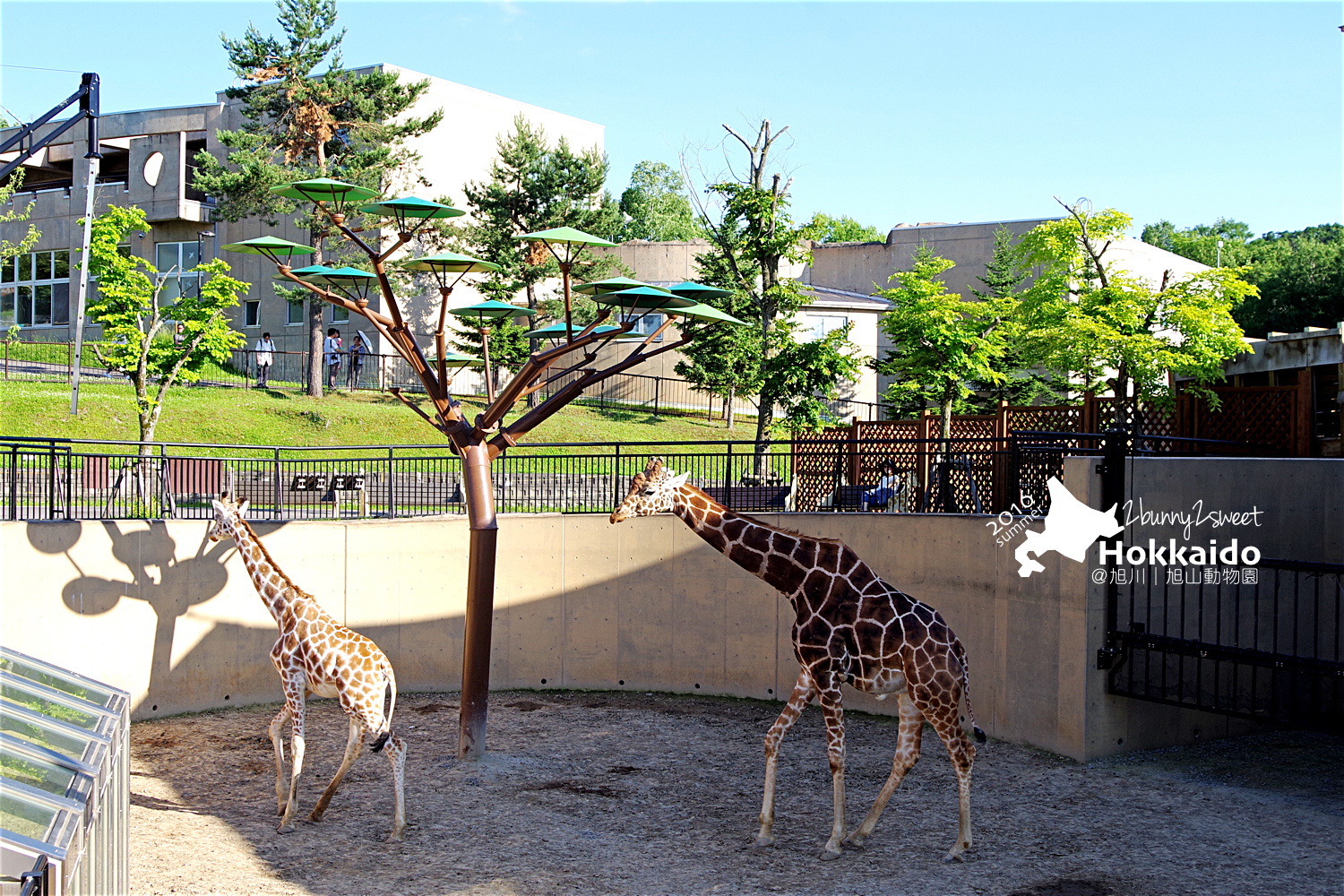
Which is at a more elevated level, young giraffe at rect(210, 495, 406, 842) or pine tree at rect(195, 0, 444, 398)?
pine tree at rect(195, 0, 444, 398)

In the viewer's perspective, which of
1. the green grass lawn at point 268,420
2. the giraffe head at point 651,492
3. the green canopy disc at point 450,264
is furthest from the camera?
the green grass lawn at point 268,420

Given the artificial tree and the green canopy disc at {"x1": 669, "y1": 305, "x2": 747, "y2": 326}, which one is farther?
the green canopy disc at {"x1": 669, "y1": 305, "x2": 747, "y2": 326}

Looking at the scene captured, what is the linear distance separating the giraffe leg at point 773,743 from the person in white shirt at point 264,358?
1093 inches

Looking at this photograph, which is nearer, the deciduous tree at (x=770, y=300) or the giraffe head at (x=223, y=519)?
the giraffe head at (x=223, y=519)

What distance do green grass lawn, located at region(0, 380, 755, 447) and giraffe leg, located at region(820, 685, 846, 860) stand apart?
670 inches

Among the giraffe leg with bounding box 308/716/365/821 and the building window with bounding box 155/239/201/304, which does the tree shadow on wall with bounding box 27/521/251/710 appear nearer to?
the giraffe leg with bounding box 308/716/365/821

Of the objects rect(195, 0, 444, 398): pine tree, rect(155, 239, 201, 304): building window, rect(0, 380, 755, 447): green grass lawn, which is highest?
rect(195, 0, 444, 398): pine tree

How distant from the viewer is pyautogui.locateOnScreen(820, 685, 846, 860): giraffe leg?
8492mm

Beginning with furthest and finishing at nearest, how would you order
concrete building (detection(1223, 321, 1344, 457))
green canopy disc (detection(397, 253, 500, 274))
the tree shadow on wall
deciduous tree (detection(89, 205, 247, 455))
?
deciduous tree (detection(89, 205, 247, 455)) → concrete building (detection(1223, 321, 1344, 457)) → the tree shadow on wall → green canopy disc (detection(397, 253, 500, 274))

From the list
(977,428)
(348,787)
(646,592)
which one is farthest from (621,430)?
(348,787)

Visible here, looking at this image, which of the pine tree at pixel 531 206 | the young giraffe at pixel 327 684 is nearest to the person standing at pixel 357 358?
the pine tree at pixel 531 206

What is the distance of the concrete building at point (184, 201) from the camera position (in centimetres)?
3609

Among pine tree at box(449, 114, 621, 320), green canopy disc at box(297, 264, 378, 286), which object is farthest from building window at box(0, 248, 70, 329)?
green canopy disc at box(297, 264, 378, 286)

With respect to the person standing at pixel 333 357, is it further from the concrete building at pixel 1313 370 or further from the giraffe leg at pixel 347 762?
the giraffe leg at pixel 347 762
